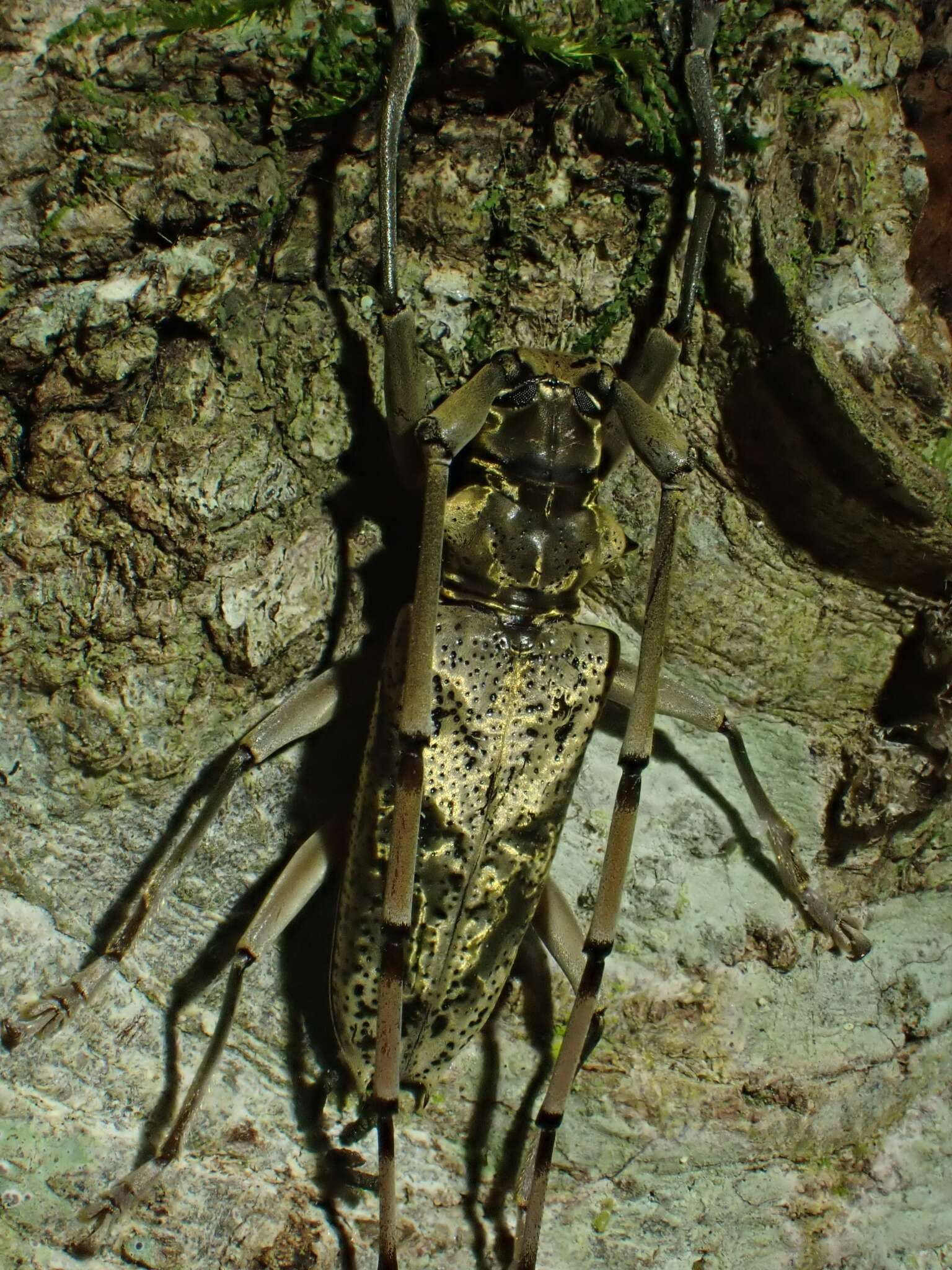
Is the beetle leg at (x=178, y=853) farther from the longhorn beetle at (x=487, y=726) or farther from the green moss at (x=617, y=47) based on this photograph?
the green moss at (x=617, y=47)

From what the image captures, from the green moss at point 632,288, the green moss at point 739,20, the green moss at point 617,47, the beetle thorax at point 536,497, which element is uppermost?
the green moss at point 739,20

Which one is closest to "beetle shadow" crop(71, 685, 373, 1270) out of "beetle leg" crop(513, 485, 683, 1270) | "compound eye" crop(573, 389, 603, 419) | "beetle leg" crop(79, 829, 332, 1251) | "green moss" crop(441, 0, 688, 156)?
"beetle leg" crop(79, 829, 332, 1251)

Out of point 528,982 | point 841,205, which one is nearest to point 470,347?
point 841,205

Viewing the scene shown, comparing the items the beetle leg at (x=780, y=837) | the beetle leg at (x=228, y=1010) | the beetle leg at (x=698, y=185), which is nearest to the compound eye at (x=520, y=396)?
the beetle leg at (x=698, y=185)

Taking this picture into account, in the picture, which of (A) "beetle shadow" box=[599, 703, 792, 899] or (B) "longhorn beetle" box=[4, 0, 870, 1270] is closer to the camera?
(B) "longhorn beetle" box=[4, 0, 870, 1270]

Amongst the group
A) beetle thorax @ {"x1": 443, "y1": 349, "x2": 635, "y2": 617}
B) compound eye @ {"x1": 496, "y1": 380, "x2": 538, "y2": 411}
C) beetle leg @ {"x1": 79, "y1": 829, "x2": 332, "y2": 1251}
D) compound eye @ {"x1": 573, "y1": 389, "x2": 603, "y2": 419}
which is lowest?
beetle leg @ {"x1": 79, "y1": 829, "x2": 332, "y2": 1251}

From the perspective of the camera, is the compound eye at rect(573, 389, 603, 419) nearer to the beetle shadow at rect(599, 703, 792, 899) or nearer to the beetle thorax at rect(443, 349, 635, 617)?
the beetle thorax at rect(443, 349, 635, 617)
